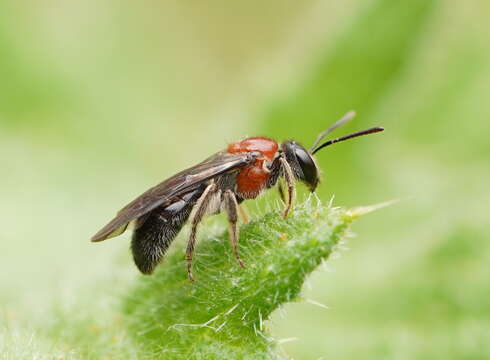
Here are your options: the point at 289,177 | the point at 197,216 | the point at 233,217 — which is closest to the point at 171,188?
the point at 197,216

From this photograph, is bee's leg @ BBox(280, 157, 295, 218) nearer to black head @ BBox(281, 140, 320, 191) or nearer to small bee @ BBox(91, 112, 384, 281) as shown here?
small bee @ BBox(91, 112, 384, 281)

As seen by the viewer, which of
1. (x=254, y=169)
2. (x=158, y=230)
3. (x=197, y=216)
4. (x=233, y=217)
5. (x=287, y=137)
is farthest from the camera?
(x=287, y=137)

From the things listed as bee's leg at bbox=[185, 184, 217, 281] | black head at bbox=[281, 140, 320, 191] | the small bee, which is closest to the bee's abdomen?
the small bee

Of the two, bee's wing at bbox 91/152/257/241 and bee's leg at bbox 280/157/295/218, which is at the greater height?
bee's wing at bbox 91/152/257/241

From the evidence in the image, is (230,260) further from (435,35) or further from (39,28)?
(39,28)

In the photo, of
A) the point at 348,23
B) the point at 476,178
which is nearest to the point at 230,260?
the point at 476,178

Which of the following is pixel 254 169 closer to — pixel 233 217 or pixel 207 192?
pixel 207 192

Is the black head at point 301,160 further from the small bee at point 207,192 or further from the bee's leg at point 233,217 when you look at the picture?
the bee's leg at point 233,217
